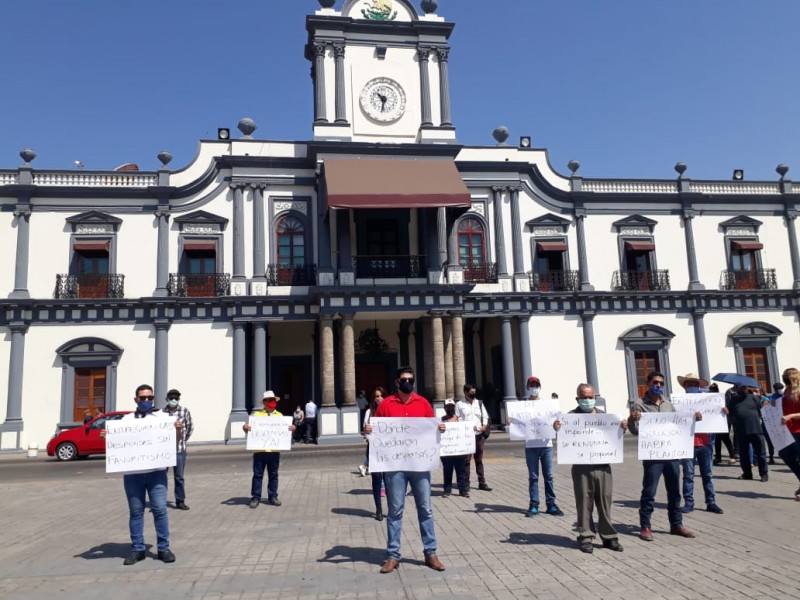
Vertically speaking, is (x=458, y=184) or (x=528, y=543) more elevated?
(x=458, y=184)

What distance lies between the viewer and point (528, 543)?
23.4ft

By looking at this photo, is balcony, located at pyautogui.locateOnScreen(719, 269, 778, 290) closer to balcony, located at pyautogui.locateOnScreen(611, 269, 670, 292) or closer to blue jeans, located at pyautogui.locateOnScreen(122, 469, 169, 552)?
balcony, located at pyautogui.locateOnScreen(611, 269, 670, 292)

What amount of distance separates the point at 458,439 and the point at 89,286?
18.6 meters

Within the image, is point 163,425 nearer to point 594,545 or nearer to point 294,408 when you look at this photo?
point 594,545

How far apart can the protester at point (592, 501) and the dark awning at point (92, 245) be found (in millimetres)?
21335

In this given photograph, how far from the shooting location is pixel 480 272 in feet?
84.8

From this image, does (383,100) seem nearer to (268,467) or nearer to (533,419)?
(268,467)

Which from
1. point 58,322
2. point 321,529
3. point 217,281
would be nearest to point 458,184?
point 217,281

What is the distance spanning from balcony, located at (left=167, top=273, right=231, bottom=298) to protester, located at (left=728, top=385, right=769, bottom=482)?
17.8 metres

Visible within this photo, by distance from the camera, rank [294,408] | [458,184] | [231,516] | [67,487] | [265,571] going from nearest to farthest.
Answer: [265,571]
[231,516]
[67,487]
[458,184]
[294,408]

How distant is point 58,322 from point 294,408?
9244 millimetres

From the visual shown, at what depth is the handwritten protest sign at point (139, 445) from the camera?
22.4 ft

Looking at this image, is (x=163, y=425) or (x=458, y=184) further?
(x=458, y=184)

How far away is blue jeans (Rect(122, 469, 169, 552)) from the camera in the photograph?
22.1 ft
